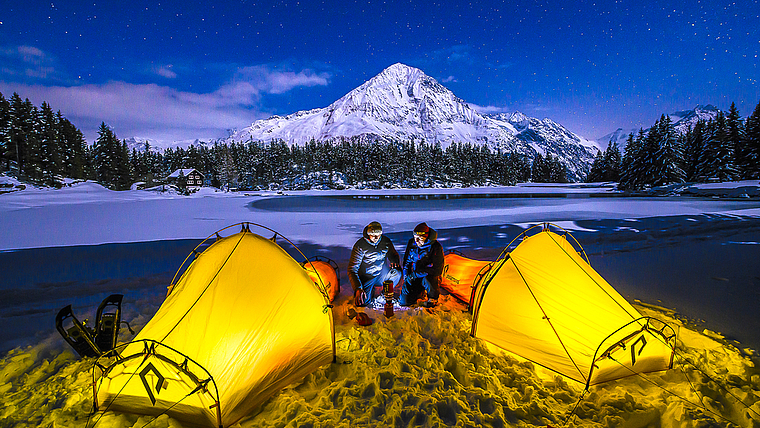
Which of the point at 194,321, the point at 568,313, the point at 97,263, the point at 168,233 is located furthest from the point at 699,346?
the point at 168,233

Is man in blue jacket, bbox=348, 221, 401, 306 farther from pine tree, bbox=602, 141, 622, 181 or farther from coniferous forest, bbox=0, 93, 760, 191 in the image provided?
pine tree, bbox=602, 141, 622, 181

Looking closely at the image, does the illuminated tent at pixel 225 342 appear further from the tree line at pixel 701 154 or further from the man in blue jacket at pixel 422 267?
the tree line at pixel 701 154

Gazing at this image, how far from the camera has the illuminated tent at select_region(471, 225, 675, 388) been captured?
3.44 meters

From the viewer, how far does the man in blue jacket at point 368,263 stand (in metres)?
5.45

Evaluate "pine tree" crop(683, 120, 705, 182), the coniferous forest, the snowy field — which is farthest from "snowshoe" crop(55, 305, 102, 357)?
"pine tree" crop(683, 120, 705, 182)

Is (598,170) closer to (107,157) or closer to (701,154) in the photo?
(701,154)

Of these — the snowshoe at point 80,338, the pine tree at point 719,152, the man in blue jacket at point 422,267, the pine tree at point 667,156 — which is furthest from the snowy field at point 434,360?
the pine tree at point 667,156

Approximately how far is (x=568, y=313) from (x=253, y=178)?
8465 cm

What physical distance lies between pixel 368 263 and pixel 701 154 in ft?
184

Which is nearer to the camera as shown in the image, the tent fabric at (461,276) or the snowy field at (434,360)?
the snowy field at (434,360)

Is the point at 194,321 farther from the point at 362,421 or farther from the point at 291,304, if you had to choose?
the point at 362,421

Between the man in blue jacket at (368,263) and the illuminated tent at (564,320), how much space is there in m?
1.71

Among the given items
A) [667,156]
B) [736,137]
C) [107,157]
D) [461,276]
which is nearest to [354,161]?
[107,157]

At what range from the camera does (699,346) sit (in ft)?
13.4
